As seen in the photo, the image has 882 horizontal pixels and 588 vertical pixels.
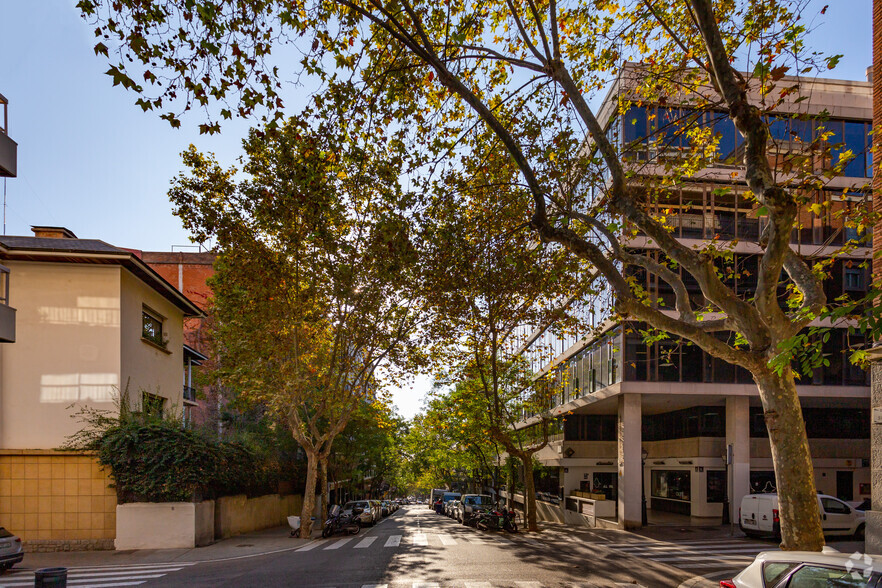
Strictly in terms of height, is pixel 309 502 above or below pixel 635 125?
below

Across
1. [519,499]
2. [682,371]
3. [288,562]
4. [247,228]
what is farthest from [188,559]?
[519,499]

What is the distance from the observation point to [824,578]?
18.7 feet

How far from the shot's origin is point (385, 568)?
14.2 m

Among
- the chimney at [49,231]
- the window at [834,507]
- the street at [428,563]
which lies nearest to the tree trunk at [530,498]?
the street at [428,563]

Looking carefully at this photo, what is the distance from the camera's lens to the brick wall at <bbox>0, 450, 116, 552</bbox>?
58.6ft

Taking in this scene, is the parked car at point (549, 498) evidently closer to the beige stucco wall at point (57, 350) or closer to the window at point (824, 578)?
the beige stucco wall at point (57, 350)

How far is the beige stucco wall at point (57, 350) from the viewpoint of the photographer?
19.0 meters

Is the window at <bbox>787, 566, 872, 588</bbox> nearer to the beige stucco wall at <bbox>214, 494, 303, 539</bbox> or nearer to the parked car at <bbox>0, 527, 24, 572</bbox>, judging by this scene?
the parked car at <bbox>0, 527, 24, 572</bbox>

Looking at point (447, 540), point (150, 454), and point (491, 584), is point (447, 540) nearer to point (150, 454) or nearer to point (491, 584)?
point (491, 584)

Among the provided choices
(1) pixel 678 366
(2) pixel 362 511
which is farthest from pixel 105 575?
(1) pixel 678 366

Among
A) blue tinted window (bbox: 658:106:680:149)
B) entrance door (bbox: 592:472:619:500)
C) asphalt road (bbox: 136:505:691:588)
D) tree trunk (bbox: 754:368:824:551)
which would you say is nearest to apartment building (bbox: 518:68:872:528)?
blue tinted window (bbox: 658:106:680:149)

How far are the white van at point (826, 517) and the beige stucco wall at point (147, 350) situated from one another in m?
19.1

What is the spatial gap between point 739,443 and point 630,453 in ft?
14.7

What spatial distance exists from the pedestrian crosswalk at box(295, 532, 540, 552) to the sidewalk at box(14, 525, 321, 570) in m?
1.07
